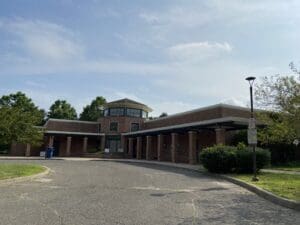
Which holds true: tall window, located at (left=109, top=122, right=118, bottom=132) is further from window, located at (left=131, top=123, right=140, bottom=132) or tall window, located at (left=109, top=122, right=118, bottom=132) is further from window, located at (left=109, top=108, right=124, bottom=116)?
window, located at (left=131, top=123, right=140, bottom=132)

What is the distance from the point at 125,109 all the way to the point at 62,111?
22243 millimetres

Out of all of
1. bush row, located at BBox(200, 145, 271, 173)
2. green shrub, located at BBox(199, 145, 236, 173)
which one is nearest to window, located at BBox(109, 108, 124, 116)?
green shrub, located at BBox(199, 145, 236, 173)

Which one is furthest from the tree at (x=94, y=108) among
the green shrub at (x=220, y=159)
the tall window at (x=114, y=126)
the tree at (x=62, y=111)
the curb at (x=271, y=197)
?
the curb at (x=271, y=197)

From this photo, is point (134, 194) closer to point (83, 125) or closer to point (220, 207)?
point (220, 207)

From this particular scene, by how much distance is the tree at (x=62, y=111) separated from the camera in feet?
228

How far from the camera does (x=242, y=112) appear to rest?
3188 cm

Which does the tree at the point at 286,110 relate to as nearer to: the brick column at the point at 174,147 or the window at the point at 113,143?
the brick column at the point at 174,147

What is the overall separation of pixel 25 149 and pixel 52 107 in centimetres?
2229

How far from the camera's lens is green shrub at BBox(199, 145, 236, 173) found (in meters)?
18.4

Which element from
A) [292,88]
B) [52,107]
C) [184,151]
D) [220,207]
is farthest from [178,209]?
[52,107]

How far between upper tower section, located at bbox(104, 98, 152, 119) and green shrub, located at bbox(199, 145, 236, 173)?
33.9 m

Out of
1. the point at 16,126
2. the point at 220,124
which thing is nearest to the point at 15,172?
the point at 16,126

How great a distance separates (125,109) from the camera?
52750mm

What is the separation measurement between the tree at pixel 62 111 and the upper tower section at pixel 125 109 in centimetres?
1844
